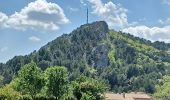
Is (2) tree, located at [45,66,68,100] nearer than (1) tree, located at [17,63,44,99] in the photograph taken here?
Yes

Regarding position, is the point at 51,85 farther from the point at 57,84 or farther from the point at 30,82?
the point at 30,82

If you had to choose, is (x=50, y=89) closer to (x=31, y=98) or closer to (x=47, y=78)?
(x=47, y=78)

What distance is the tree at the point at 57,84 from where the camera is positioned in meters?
114

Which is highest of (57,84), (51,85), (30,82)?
(30,82)

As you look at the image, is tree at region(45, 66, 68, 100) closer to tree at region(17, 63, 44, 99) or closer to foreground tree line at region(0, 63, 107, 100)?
foreground tree line at region(0, 63, 107, 100)

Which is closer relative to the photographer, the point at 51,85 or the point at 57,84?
the point at 51,85

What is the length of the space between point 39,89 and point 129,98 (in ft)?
285

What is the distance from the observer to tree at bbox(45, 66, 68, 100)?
375ft

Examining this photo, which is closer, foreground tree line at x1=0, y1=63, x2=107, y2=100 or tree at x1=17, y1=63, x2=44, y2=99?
foreground tree line at x1=0, y1=63, x2=107, y2=100

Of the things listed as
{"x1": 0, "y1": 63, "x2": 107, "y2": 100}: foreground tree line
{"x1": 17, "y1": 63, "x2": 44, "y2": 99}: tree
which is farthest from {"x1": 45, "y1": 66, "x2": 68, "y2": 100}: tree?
{"x1": 17, "y1": 63, "x2": 44, "y2": 99}: tree

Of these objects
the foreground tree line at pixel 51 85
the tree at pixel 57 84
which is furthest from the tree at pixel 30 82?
the tree at pixel 57 84

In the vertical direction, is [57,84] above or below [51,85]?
above

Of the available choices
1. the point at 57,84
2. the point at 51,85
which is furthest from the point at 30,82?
the point at 57,84

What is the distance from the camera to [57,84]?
116 meters
